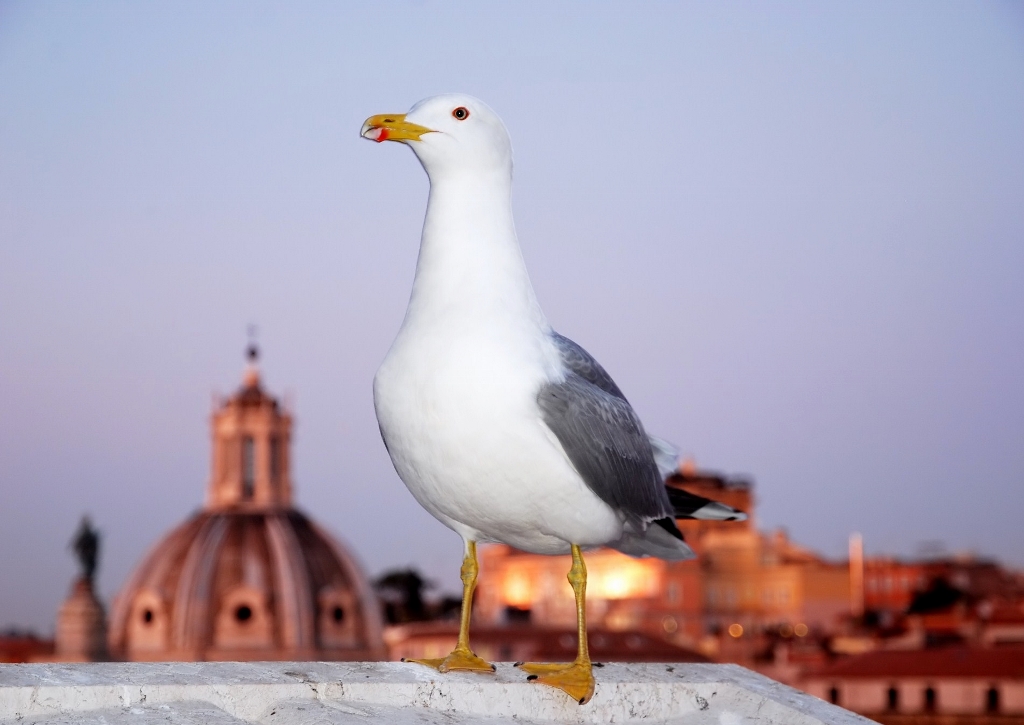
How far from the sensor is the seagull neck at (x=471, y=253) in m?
4.59

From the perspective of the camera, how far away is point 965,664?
4831 centimetres

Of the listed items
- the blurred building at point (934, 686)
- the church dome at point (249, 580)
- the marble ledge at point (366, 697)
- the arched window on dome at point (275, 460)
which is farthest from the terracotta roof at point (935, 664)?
the marble ledge at point (366, 697)

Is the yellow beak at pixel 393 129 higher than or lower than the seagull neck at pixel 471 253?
higher

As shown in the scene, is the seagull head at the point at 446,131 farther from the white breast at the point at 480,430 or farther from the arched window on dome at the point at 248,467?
the arched window on dome at the point at 248,467

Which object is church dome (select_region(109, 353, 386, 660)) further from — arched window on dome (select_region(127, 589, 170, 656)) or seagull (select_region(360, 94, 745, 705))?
seagull (select_region(360, 94, 745, 705))

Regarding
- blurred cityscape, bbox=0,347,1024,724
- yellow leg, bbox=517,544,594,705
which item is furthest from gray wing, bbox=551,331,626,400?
blurred cityscape, bbox=0,347,1024,724

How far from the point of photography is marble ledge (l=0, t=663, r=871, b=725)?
4180 mm

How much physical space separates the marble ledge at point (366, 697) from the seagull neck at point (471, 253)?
927 mm

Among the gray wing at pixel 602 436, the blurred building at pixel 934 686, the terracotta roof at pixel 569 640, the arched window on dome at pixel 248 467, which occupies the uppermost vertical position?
the arched window on dome at pixel 248 467

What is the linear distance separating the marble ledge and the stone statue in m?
51.1

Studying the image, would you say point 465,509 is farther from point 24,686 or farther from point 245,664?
point 24,686

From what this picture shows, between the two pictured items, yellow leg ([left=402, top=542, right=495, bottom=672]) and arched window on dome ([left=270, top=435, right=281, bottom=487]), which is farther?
arched window on dome ([left=270, top=435, right=281, bottom=487])

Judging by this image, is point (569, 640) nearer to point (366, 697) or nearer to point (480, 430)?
point (366, 697)

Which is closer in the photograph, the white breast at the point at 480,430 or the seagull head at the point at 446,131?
the white breast at the point at 480,430
